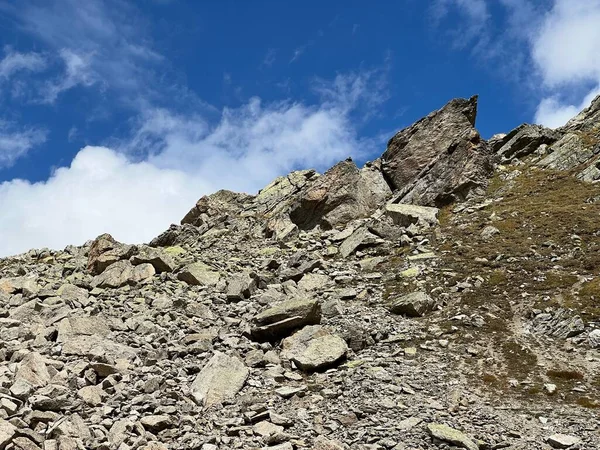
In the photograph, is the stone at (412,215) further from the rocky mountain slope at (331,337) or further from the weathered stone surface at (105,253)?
the weathered stone surface at (105,253)

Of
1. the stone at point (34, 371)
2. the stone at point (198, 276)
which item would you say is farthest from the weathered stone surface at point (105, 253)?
the stone at point (34, 371)

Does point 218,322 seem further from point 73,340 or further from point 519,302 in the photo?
point 519,302

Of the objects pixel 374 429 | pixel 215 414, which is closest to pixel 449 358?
pixel 374 429

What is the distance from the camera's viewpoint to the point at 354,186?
49625 millimetres

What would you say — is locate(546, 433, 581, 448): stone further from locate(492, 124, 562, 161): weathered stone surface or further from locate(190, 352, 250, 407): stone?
locate(492, 124, 562, 161): weathered stone surface

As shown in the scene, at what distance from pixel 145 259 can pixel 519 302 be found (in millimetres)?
22871

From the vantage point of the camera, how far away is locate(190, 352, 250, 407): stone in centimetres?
1788

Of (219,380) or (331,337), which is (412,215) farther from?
(219,380)

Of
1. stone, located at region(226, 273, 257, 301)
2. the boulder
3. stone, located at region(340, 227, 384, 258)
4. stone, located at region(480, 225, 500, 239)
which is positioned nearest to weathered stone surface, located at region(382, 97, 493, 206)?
the boulder

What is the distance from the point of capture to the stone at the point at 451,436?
14.5m

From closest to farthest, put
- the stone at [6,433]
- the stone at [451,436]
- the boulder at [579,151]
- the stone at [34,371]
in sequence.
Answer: the stone at [6,433], the stone at [451,436], the stone at [34,371], the boulder at [579,151]

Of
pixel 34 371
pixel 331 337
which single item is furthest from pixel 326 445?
pixel 34 371

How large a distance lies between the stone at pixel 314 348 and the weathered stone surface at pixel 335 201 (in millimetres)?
24934

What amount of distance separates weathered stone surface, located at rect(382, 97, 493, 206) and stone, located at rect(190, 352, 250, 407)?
30.8m
